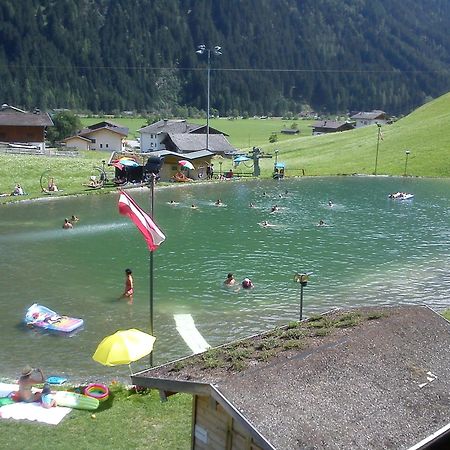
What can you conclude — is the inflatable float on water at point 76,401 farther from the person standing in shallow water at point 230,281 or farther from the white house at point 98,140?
the white house at point 98,140

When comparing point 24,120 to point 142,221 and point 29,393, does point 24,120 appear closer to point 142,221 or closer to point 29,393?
point 142,221

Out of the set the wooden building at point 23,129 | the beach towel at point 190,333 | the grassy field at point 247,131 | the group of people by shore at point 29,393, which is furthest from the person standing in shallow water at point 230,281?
the grassy field at point 247,131

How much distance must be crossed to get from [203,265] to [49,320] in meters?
12.5

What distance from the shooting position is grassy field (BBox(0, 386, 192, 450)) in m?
16.6

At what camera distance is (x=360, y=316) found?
16.2 m

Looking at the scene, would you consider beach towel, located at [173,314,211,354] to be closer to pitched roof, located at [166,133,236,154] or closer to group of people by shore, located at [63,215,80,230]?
group of people by shore, located at [63,215,80,230]

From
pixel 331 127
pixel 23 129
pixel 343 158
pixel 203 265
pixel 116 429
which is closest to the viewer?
pixel 116 429

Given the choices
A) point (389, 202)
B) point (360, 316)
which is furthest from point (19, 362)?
point (389, 202)

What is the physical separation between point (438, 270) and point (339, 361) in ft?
85.2

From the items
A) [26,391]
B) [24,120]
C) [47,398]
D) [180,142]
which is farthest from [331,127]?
[47,398]

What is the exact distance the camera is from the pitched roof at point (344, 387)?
37.2 feet

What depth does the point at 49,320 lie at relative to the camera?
26.5m

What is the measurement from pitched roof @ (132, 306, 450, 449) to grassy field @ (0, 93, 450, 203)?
49.0m

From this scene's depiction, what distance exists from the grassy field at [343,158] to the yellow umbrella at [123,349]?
41.5m
